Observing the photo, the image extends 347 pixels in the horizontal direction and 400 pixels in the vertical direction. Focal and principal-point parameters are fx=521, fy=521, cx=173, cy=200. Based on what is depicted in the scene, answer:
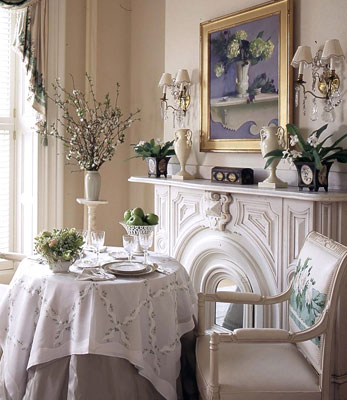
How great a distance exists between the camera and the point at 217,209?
3.47 meters

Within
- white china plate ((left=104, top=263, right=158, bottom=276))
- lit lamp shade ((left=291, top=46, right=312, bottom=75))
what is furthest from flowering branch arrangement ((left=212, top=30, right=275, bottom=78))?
white china plate ((left=104, top=263, right=158, bottom=276))

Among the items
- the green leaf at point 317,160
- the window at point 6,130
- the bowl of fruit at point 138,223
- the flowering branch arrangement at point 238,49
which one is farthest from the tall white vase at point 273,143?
the window at point 6,130

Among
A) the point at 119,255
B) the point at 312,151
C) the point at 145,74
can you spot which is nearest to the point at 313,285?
the point at 312,151

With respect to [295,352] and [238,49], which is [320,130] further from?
[295,352]

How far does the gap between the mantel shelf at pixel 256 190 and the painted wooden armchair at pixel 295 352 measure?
0.27 meters

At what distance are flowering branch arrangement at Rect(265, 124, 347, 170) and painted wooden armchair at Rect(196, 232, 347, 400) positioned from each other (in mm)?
531

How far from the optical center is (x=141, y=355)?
7.77 feet

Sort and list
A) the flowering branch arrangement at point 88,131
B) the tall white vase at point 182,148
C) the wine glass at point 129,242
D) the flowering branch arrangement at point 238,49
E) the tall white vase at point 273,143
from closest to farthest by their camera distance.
→ 1. the wine glass at point 129,242
2. the tall white vase at point 273,143
3. the flowering branch arrangement at point 238,49
4. the flowering branch arrangement at point 88,131
5. the tall white vase at point 182,148

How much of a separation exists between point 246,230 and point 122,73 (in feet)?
7.50

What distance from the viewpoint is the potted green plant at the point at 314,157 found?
2.83 metres


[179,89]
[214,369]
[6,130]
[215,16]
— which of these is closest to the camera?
[214,369]

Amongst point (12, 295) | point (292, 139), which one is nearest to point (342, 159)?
point (292, 139)

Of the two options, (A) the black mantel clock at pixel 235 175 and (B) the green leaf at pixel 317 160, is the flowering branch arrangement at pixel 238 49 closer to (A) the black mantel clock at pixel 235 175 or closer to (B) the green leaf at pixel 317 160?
(A) the black mantel clock at pixel 235 175

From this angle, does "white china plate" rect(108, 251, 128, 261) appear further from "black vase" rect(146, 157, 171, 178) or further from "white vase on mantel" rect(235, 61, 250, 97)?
"white vase on mantel" rect(235, 61, 250, 97)
